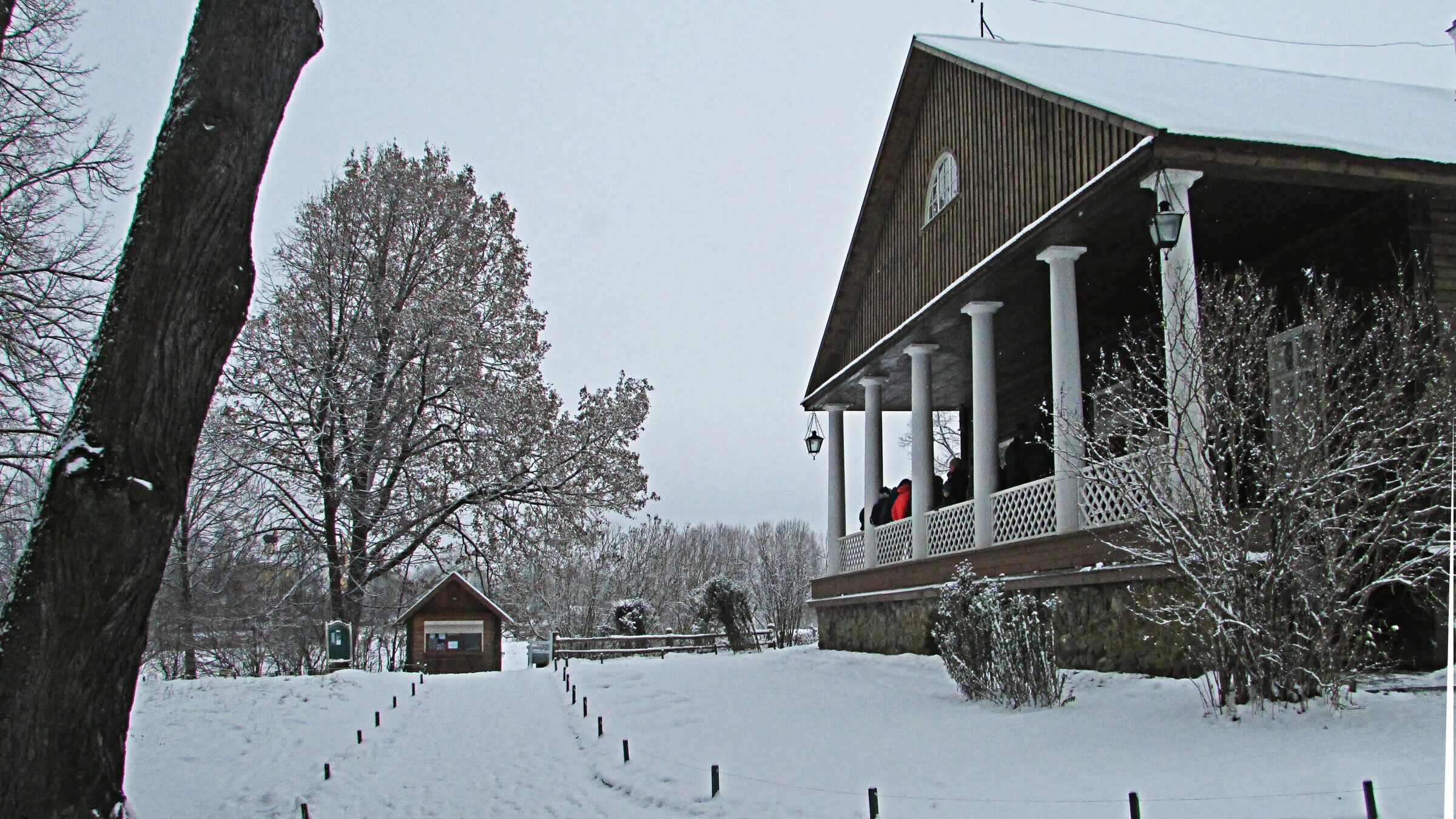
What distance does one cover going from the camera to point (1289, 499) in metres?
6.89

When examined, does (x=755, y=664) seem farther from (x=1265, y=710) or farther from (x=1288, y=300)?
(x=1265, y=710)

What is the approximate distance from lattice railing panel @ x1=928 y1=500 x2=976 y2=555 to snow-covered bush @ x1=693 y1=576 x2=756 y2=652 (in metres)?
10.2

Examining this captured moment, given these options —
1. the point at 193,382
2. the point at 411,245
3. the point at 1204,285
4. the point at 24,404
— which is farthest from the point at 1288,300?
the point at 411,245

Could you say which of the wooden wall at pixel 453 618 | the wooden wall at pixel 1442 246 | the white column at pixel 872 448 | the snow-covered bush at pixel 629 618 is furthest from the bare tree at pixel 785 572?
the wooden wall at pixel 1442 246

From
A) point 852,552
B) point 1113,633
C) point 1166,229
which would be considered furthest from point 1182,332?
point 852,552

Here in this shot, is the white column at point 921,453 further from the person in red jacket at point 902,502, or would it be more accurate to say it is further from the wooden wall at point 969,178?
the wooden wall at point 969,178

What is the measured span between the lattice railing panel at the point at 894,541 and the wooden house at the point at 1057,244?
40mm

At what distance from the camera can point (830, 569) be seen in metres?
18.6

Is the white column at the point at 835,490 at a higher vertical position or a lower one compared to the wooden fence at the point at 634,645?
higher

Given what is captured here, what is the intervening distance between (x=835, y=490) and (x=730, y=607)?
20.0 ft

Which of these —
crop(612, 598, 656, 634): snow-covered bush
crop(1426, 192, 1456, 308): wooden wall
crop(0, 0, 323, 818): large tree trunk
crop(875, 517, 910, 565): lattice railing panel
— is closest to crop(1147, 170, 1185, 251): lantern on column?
crop(1426, 192, 1456, 308): wooden wall

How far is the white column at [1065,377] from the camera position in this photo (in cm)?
1075

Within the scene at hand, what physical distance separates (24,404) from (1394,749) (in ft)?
44.1

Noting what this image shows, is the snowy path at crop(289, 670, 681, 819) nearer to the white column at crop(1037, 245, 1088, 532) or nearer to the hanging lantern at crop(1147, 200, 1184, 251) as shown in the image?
the white column at crop(1037, 245, 1088, 532)
